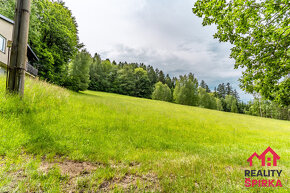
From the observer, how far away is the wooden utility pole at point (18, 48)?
435 centimetres

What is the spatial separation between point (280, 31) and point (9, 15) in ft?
88.1

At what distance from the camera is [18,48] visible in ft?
14.3

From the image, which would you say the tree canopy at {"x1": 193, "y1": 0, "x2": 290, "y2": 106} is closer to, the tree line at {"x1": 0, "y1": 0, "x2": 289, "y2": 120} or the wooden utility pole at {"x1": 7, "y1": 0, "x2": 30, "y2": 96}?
the tree line at {"x1": 0, "y1": 0, "x2": 289, "y2": 120}

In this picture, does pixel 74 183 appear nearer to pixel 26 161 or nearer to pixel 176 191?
pixel 26 161

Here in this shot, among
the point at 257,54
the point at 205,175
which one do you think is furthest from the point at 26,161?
the point at 257,54

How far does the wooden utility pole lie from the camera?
14.3ft

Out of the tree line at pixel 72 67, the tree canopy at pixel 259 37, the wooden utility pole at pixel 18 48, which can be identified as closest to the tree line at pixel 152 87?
the tree line at pixel 72 67

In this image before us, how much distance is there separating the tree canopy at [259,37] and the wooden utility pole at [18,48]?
254 inches

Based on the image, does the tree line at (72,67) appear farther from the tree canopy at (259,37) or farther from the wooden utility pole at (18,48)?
the wooden utility pole at (18,48)

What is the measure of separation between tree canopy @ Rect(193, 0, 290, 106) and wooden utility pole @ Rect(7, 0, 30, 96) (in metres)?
6.45

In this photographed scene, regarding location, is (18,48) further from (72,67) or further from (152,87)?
(152,87)

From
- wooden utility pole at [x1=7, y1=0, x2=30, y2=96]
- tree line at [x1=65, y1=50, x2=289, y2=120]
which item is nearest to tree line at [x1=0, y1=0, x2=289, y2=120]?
tree line at [x1=65, y1=50, x2=289, y2=120]

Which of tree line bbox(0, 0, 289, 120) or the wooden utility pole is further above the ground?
tree line bbox(0, 0, 289, 120)

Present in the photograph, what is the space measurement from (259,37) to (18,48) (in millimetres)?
8712
